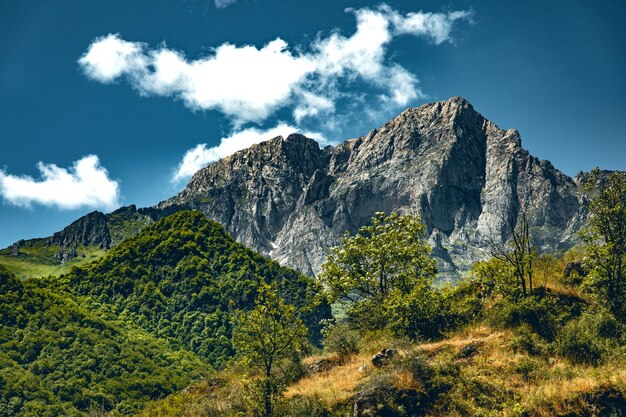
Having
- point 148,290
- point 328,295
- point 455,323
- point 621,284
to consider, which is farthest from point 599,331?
point 148,290

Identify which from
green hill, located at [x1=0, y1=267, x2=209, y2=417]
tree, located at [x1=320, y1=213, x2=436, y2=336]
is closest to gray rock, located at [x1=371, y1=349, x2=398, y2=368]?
tree, located at [x1=320, y1=213, x2=436, y2=336]

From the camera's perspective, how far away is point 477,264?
3181cm

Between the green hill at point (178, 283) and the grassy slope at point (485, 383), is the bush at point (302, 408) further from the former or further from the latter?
the green hill at point (178, 283)

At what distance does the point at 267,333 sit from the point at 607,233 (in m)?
23.5

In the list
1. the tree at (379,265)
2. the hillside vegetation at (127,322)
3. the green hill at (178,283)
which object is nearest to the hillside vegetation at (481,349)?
the tree at (379,265)

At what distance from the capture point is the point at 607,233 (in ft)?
104

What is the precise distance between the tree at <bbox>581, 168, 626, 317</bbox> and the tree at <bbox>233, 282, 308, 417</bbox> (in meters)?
17.8

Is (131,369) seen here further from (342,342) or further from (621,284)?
Result: (621,284)

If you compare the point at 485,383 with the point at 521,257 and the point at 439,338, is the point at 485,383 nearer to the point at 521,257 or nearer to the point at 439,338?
the point at 439,338

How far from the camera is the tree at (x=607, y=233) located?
27672mm

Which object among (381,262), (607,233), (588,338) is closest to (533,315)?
(588,338)

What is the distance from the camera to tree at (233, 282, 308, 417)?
85.1 feet

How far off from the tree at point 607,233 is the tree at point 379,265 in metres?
11.3

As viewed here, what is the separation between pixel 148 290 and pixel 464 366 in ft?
518
